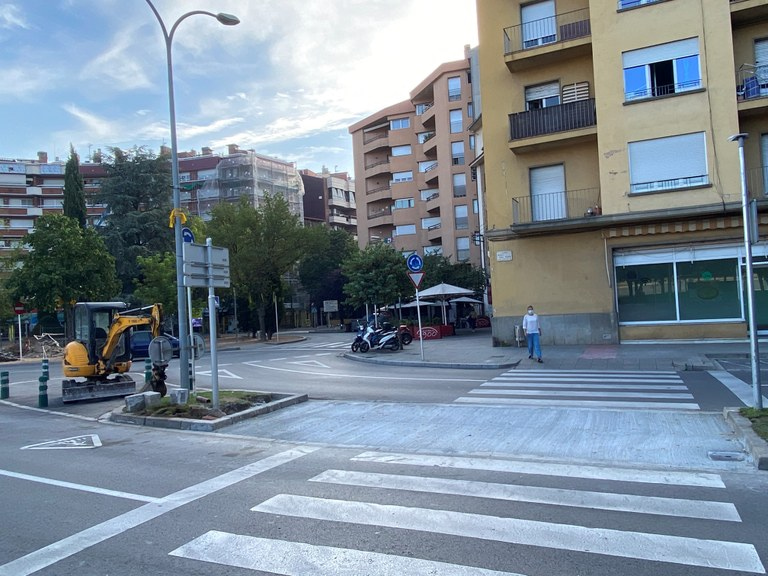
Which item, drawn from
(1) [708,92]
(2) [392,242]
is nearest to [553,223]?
(1) [708,92]

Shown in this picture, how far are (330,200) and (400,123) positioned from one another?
27410mm

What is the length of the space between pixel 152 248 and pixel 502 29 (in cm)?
3831

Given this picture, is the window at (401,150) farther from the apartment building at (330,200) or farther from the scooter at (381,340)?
the scooter at (381,340)

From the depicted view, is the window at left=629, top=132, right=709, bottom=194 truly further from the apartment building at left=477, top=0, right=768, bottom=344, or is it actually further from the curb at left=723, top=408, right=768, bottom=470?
the curb at left=723, top=408, right=768, bottom=470

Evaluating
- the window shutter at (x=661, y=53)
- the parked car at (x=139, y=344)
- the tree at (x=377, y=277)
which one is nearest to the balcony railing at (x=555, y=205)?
the window shutter at (x=661, y=53)

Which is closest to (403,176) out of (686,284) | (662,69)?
(662,69)

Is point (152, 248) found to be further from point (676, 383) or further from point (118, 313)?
point (676, 383)

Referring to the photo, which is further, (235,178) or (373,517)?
(235,178)

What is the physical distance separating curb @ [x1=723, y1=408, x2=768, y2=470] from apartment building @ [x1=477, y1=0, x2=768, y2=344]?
1242 cm

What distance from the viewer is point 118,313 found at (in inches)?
571

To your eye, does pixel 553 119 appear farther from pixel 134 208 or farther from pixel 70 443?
pixel 134 208

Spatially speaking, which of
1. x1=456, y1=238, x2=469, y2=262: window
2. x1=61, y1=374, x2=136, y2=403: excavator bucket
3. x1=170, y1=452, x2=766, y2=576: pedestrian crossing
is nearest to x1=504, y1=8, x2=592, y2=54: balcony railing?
x1=61, y1=374, x2=136, y2=403: excavator bucket

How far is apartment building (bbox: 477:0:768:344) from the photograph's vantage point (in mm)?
18750

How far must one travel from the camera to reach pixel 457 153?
48.4 meters
